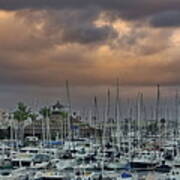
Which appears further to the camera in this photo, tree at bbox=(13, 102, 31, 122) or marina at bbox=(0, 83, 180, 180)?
tree at bbox=(13, 102, 31, 122)

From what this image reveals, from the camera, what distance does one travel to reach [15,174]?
55.5m

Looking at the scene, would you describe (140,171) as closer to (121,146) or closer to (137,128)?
(121,146)

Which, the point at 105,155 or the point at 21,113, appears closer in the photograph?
the point at 105,155

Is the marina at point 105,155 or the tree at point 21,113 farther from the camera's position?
the tree at point 21,113

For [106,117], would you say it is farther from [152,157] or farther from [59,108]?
[59,108]

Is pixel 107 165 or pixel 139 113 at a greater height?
pixel 139 113

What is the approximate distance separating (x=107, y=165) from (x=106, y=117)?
14530mm

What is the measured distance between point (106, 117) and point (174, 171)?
77.8 feet

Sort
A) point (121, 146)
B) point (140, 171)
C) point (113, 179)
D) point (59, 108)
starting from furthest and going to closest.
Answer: point (59, 108), point (121, 146), point (140, 171), point (113, 179)

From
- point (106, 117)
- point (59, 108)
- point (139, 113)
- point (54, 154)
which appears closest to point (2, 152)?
point (54, 154)

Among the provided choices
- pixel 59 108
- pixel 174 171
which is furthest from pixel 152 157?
pixel 59 108

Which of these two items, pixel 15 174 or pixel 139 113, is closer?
pixel 15 174

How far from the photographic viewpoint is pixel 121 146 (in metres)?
77.4

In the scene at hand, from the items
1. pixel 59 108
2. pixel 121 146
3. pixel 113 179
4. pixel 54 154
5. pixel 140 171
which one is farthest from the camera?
pixel 59 108
